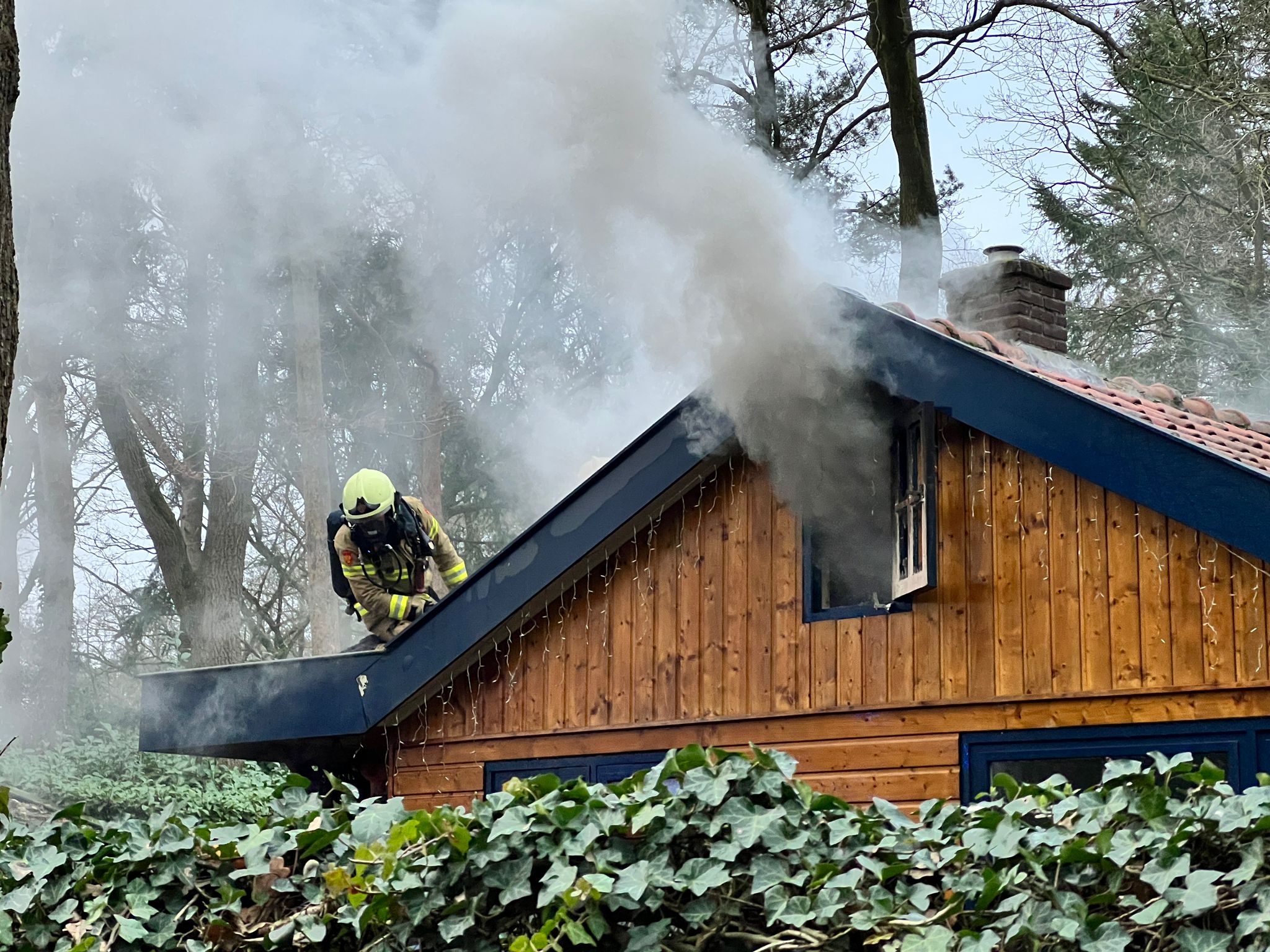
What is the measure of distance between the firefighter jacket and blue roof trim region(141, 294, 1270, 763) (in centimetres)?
82

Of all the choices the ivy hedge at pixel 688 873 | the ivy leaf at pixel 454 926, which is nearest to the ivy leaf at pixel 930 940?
the ivy hedge at pixel 688 873

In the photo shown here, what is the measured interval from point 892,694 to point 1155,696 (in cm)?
124

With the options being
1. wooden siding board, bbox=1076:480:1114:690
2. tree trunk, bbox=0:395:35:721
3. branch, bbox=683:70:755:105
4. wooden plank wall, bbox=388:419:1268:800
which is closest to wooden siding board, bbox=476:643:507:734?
wooden plank wall, bbox=388:419:1268:800

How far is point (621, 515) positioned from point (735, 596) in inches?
28.5

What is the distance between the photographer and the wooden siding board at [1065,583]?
6211 millimetres

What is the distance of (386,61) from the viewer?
10469 mm

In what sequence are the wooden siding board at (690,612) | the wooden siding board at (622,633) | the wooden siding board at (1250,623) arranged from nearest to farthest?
1. the wooden siding board at (1250,623)
2. the wooden siding board at (690,612)
3. the wooden siding board at (622,633)

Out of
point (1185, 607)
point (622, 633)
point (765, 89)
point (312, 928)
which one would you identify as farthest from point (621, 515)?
point (765, 89)

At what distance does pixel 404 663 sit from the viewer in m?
8.05

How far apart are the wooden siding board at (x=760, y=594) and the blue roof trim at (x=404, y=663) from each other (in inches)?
14.2

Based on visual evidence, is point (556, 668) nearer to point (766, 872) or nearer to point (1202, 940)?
point (766, 872)

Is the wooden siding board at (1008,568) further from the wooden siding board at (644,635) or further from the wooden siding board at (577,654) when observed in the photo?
the wooden siding board at (577,654)

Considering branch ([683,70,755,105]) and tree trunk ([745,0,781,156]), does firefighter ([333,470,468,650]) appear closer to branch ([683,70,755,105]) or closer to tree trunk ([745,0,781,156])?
branch ([683,70,755,105])

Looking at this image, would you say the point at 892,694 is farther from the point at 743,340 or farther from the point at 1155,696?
the point at 743,340
